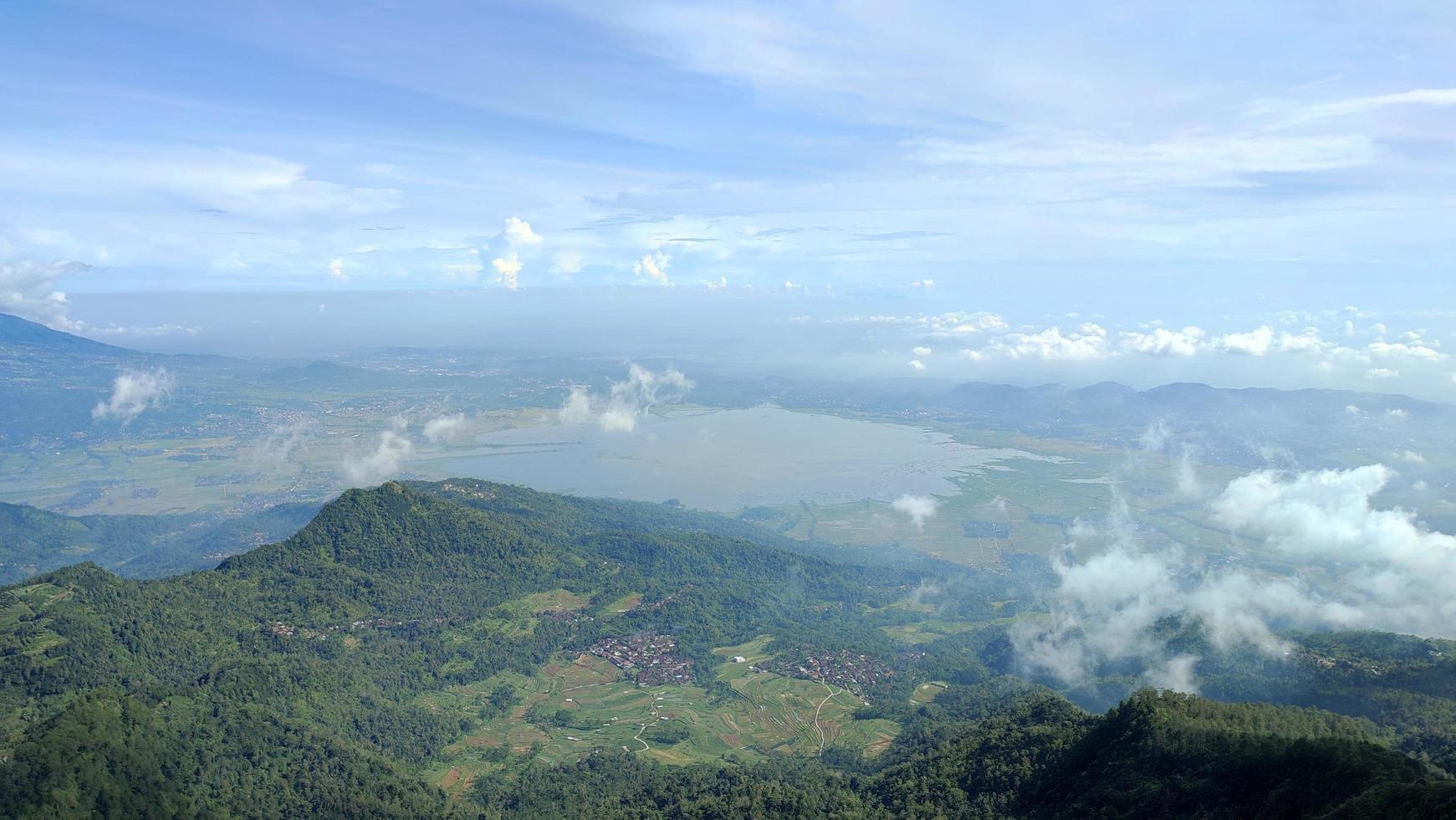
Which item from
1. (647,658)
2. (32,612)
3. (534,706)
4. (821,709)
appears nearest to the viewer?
(32,612)

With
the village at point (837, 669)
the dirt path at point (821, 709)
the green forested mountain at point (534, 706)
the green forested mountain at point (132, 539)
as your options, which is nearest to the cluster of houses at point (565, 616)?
the green forested mountain at point (534, 706)

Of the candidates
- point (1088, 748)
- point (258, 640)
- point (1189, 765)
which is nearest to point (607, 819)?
point (1088, 748)

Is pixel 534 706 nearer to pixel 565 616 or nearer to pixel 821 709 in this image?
pixel 565 616

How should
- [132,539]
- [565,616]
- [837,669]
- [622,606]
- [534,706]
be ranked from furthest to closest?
[132,539]
[622,606]
[565,616]
[837,669]
[534,706]

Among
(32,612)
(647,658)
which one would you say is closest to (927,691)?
(647,658)

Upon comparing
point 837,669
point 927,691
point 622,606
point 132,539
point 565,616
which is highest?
point 132,539

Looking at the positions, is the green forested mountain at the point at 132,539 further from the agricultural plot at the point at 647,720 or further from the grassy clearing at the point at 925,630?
the grassy clearing at the point at 925,630

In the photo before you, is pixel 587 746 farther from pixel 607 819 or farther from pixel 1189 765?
pixel 1189 765
